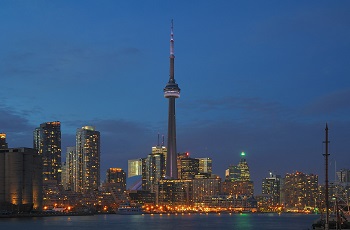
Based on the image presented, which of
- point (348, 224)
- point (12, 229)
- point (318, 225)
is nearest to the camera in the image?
point (348, 224)

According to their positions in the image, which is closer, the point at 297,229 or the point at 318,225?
the point at 318,225

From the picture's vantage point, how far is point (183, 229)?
170 meters

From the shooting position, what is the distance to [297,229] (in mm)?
174250

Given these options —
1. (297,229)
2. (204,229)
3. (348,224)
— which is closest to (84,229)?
(204,229)

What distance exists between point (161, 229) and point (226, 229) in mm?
18312

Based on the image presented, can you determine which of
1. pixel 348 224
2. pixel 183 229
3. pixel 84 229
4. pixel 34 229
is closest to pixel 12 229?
pixel 34 229

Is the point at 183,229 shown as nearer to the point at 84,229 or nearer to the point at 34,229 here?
the point at 84,229

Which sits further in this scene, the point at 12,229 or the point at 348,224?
the point at 12,229

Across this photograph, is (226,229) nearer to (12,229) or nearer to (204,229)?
(204,229)

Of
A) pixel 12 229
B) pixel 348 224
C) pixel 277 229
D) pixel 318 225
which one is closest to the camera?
pixel 348 224

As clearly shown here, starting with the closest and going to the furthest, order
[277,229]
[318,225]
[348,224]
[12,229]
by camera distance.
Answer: [348,224] < [318,225] < [12,229] < [277,229]

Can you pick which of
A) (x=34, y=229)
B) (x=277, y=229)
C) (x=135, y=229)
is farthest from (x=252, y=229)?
(x=34, y=229)

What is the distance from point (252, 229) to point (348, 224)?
61.6 m

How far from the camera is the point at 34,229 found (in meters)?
170
